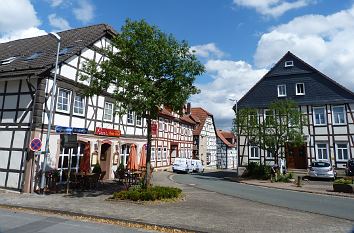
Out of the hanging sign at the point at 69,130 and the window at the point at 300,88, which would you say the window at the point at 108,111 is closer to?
the hanging sign at the point at 69,130

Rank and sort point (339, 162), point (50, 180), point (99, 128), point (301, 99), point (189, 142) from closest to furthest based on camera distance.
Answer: point (50, 180) → point (99, 128) → point (339, 162) → point (301, 99) → point (189, 142)

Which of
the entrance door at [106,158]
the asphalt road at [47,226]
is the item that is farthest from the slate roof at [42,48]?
the asphalt road at [47,226]

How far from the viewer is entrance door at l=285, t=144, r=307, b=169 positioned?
95.8 feet

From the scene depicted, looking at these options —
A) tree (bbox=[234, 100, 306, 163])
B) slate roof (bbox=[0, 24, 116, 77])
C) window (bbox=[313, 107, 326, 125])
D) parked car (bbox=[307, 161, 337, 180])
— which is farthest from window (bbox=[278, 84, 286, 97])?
slate roof (bbox=[0, 24, 116, 77])

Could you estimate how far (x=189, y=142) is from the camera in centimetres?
4947

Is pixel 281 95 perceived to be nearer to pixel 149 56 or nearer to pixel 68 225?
pixel 149 56

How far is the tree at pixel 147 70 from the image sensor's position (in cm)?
1330

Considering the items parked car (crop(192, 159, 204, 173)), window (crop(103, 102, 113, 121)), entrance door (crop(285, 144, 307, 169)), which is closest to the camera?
window (crop(103, 102, 113, 121))

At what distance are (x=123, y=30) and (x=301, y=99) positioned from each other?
2163 centimetres

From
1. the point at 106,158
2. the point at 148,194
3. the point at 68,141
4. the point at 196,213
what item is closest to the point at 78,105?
the point at 68,141

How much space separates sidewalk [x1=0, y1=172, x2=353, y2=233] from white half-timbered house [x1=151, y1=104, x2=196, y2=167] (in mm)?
20768

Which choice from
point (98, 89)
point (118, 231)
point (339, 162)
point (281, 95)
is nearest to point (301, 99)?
point (281, 95)

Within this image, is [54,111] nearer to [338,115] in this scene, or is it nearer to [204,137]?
[338,115]

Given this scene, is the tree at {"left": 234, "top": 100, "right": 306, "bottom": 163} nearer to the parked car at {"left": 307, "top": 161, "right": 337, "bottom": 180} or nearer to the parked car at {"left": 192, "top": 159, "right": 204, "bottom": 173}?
the parked car at {"left": 307, "top": 161, "right": 337, "bottom": 180}
